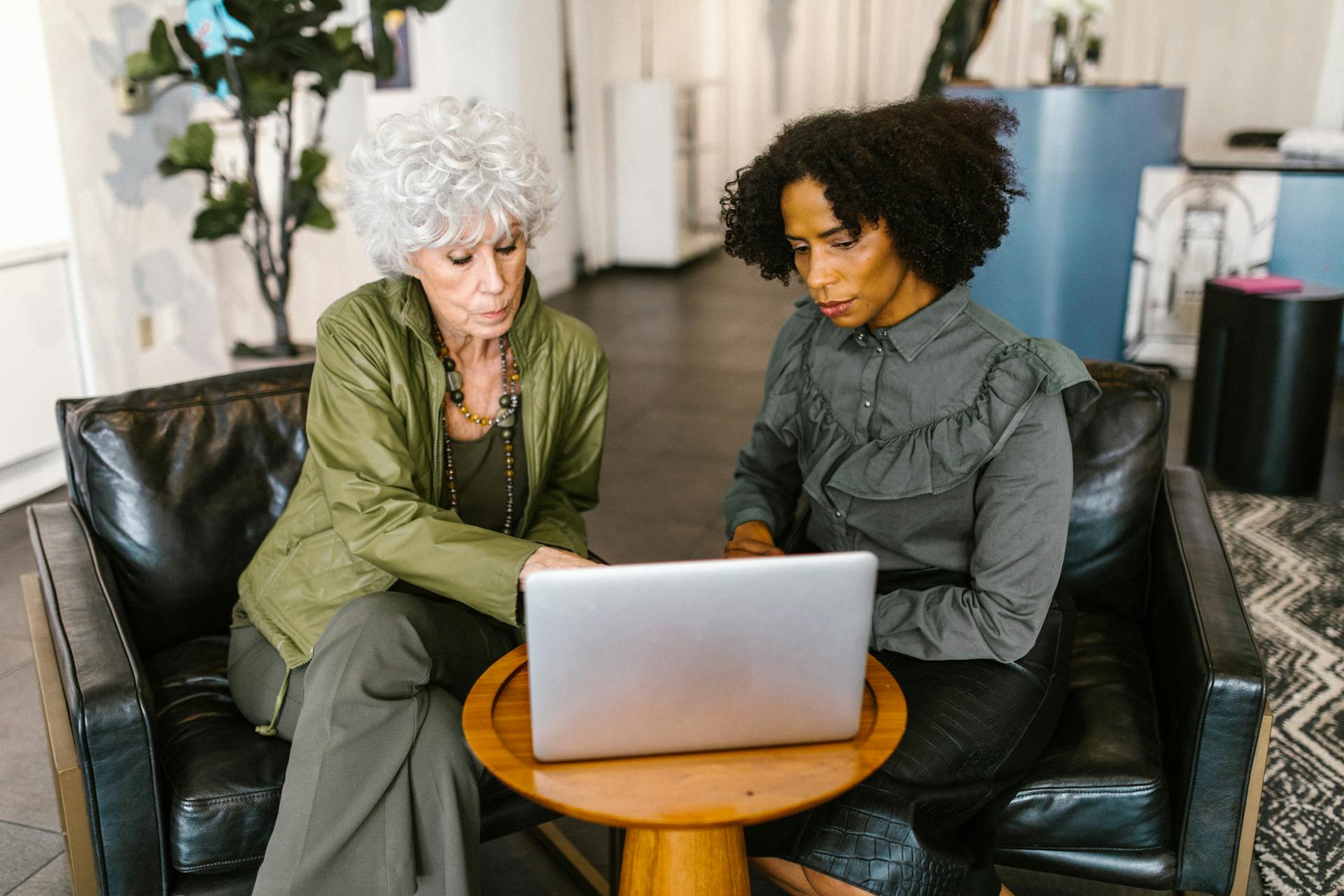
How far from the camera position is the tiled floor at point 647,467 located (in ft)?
6.96

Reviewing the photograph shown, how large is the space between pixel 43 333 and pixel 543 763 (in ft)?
11.5

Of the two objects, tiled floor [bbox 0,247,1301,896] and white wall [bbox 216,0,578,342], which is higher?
white wall [bbox 216,0,578,342]

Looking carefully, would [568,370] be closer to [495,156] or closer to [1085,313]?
[495,156]

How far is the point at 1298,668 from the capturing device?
9.28 feet

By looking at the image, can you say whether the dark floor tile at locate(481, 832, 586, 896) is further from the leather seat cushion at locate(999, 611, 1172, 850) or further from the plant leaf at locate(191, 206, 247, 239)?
the plant leaf at locate(191, 206, 247, 239)

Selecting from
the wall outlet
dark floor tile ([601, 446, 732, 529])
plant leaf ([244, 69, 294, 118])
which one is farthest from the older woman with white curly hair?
the wall outlet

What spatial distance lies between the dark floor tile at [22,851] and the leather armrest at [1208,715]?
1.98 metres

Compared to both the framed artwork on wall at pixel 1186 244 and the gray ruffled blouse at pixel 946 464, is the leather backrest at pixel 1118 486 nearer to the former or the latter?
the gray ruffled blouse at pixel 946 464

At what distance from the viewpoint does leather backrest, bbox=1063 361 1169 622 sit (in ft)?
6.81

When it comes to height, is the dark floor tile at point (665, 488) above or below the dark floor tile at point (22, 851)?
above

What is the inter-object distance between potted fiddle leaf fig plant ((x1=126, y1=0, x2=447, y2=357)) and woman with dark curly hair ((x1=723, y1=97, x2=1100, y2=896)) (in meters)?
2.24

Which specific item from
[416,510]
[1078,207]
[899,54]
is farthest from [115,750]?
[899,54]

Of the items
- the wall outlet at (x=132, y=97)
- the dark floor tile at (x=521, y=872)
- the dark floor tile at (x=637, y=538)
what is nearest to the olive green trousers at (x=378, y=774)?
the dark floor tile at (x=521, y=872)

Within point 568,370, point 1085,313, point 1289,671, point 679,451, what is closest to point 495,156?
point 568,370
